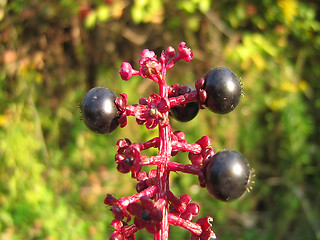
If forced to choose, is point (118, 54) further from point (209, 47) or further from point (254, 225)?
point (254, 225)

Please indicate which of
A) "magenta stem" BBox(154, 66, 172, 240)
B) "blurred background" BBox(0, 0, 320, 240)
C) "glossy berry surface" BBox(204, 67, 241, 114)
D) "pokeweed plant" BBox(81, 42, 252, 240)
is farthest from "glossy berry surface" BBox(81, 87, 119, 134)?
"blurred background" BBox(0, 0, 320, 240)

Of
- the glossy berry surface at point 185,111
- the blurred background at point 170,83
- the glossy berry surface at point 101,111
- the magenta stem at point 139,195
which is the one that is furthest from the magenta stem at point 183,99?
the blurred background at point 170,83

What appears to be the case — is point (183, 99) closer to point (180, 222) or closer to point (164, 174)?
point (164, 174)

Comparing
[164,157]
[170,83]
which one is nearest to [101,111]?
[164,157]

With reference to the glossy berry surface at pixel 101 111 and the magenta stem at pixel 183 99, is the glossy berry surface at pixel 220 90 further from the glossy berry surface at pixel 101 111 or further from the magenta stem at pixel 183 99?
the glossy berry surface at pixel 101 111

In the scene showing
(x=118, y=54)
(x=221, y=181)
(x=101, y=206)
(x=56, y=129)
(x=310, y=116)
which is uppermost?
(x=118, y=54)

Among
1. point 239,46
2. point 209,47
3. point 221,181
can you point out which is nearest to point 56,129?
point 209,47
